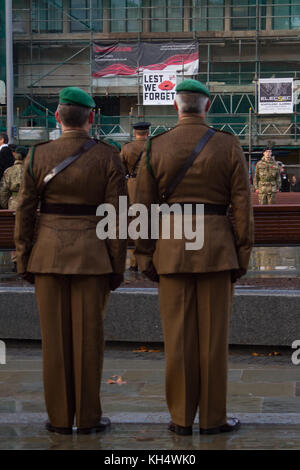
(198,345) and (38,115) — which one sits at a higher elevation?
(38,115)

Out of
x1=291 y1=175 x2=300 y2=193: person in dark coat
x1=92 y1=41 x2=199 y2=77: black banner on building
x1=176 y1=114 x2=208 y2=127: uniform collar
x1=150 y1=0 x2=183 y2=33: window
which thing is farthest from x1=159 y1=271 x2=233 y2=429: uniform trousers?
x1=150 y1=0 x2=183 y2=33: window

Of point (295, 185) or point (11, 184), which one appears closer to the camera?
point (11, 184)

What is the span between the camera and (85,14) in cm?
4272

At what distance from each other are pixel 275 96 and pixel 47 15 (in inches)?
456

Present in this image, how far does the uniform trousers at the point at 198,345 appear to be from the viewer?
4340mm

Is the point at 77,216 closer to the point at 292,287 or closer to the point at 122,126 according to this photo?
the point at 292,287

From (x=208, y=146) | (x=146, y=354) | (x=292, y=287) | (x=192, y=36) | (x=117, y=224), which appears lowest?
(x=146, y=354)

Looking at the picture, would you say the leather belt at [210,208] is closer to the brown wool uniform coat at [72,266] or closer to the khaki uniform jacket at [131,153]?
the brown wool uniform coat at [72,266]

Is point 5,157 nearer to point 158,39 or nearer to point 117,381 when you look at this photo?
point 117,381

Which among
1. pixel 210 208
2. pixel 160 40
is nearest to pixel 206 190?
pixel 210 208

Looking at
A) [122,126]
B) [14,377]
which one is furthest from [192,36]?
[14,377]

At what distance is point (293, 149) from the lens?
40938 millimetres

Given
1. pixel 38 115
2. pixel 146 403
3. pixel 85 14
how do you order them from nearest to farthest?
pixel 146 403 < pixel 38 115 < pixel 85 14

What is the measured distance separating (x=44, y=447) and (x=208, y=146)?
1597 millimetres
